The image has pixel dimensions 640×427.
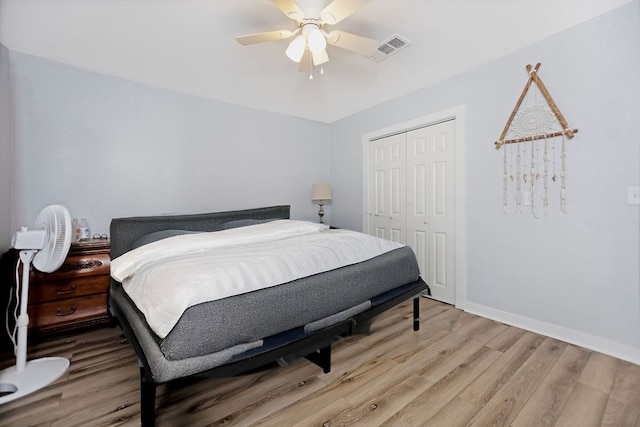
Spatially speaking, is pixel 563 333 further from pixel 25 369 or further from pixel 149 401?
pixel 25 369

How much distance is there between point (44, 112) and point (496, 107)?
4232 millimetres

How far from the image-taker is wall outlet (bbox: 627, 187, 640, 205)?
6.09 ft

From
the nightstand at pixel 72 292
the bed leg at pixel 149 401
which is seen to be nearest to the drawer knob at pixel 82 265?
the nightstand at pixel 72 292

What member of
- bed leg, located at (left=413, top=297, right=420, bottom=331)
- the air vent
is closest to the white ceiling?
the air vent

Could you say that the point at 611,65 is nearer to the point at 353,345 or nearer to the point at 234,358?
the point at 353,345

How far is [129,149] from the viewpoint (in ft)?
9.26

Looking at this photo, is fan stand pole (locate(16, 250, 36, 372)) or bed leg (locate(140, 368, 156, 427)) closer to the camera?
bed leg (locate(140, 368, 156, 427))

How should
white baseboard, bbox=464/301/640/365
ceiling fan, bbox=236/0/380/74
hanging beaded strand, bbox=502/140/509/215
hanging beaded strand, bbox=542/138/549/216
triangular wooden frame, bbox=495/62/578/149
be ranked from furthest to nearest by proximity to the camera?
hanging beaded strand, bbox=502/140/509/215, hanging beaded strand, bbox=542/138/549/216, triangular wooden frame, bbox=495/62/578/149, white baseboard, bbox=464/301/640/365, ceiling fan, bbox=236/0/380/74

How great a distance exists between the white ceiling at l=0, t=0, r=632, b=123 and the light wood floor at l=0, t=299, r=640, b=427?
257cm

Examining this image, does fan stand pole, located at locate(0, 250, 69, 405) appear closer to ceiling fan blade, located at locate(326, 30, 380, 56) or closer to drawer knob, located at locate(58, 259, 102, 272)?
drawer knob, located at locate(58, 259, 102, 272)

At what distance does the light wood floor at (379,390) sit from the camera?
1.37 m

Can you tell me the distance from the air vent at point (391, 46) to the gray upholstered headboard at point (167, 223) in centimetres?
224

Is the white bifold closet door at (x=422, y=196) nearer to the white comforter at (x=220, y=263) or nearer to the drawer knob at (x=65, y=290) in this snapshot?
the white comforter at (x=220, y=263)

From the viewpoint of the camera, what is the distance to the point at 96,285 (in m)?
2.34
